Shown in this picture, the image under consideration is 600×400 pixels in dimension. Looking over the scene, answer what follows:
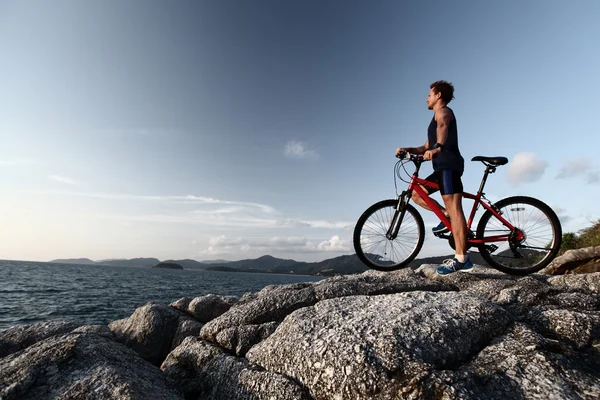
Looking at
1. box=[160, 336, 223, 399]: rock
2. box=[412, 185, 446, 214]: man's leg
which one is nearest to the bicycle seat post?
box=[412, 185, 446, 214]: man's leg

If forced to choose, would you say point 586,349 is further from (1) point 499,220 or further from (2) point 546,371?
(1) point 499,220

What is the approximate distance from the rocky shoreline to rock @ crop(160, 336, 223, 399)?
2cm

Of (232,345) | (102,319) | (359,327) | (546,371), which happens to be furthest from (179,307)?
(102,319)

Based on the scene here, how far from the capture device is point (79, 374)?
4.50 meters

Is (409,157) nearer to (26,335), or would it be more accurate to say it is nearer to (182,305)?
(182,305)

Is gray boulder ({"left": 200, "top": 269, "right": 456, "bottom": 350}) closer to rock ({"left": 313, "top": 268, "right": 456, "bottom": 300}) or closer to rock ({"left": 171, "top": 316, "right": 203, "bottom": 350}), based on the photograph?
rock ({"left": 313, "top": 268, "right": 456, "bottom": 300})

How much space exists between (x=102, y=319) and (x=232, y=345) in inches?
978

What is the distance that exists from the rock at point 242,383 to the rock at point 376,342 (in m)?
0.16

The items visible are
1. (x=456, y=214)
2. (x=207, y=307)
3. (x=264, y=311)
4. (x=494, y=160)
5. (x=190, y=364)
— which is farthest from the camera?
(x=207, y=307)

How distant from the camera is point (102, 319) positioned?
24.8m

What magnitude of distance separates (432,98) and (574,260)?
290 inches

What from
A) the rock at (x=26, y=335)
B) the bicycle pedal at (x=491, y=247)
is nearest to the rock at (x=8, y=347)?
the rock at (x=26, y=335)

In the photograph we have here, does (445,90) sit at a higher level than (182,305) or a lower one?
higher

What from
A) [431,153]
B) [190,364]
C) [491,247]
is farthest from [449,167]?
[190,364]
